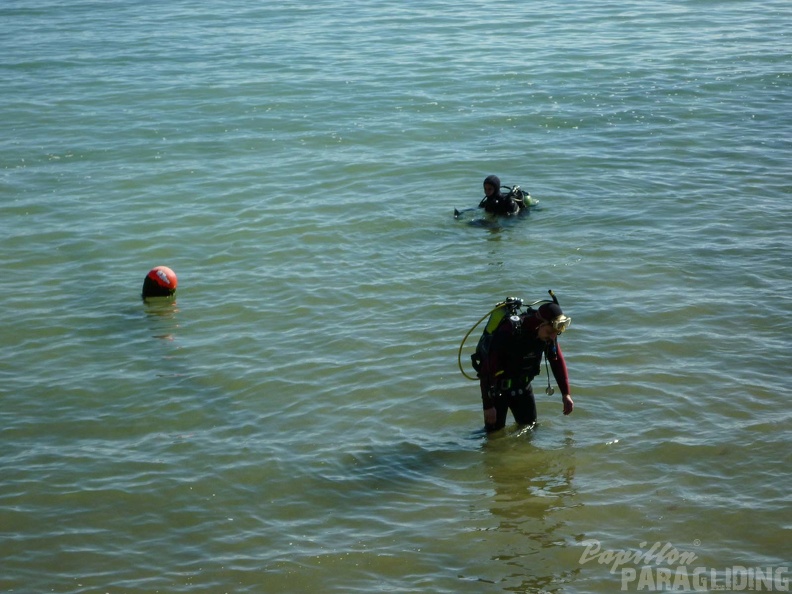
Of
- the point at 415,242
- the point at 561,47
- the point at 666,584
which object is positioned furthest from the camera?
the point at 561,47

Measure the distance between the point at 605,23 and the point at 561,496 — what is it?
71.1 ft

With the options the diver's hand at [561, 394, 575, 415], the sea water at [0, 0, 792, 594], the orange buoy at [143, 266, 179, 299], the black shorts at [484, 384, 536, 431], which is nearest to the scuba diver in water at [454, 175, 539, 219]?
the sea water at [0, 0, 792, 594]

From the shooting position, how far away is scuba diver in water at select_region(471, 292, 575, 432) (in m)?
8.56

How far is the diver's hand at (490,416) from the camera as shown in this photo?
9289mm

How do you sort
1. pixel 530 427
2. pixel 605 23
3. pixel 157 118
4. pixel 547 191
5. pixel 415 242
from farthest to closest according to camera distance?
pixel 605 23 < pixel 157 118 < pixel 547 191 < pixel 415 242 < pixel 530 427

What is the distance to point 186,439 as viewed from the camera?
381 inches

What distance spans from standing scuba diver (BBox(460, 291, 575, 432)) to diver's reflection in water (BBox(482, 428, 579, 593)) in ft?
1.39

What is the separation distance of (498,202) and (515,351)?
6307 mm

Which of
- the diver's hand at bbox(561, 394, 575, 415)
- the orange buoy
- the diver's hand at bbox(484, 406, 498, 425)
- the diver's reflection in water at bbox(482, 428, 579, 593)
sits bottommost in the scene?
the diver's reflection in water at bbox(482, 428, 579, 593)

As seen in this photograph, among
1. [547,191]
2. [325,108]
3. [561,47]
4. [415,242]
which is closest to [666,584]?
[415,242]

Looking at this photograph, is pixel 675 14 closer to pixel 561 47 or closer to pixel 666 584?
→ pixel 561 47

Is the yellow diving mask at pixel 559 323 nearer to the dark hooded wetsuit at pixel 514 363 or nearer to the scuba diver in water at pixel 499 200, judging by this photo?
the dark hooded wetsuit at pixel 514 363

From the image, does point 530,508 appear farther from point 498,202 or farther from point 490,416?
point 498,202

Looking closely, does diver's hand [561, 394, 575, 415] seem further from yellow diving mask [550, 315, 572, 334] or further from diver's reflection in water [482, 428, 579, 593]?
yellow diving mask [550, 315, 572, 334]
